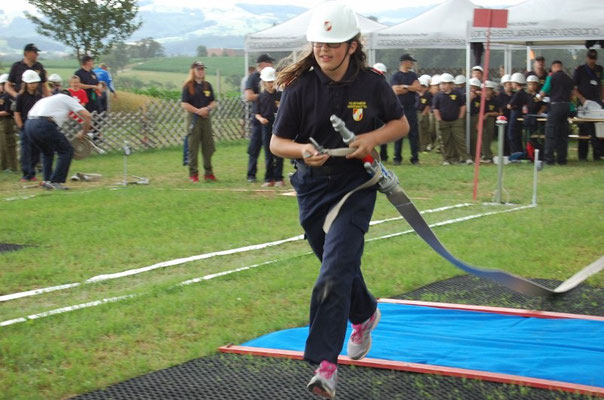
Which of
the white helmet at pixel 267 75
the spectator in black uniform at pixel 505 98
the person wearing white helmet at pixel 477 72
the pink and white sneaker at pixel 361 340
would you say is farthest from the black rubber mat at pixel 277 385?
the person wearing white helmet at pixel 477 72

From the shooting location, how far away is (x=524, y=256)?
809cm

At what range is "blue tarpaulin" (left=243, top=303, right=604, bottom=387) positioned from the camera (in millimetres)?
4852

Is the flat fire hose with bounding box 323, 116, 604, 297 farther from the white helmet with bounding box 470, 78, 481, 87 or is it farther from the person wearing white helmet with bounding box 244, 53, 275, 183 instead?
the white helmet with bounding box 470, 78, 481, 87

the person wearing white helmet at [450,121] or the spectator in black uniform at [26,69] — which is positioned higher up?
the spectator in black uniform at [26,69]

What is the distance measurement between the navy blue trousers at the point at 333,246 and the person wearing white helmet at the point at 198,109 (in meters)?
10.2

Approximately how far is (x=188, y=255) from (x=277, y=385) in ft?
13.5

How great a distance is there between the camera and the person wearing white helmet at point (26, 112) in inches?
615

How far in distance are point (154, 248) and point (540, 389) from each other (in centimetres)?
526

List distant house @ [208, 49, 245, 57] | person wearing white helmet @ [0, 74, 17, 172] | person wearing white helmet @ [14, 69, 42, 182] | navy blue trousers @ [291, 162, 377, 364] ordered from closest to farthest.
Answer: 1. navy blue trousers @ [291, 162, 377, 364]
2. person wearing white helmet @ [14, 69, 42, 182]
3. person wearing white helmet @ [0, 74, 17, 172]
4. distant house @ [208, 49, 245, 57]

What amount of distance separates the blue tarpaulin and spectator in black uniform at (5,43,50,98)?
1225 centimetres

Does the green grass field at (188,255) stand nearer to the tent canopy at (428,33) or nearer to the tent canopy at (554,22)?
the tent canopy at (554,22)

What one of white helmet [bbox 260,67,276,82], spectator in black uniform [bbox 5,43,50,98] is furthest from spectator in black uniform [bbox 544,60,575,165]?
spectator in black uniform [bbox 5,43,50,98]

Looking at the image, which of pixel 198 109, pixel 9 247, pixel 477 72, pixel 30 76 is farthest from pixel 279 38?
pixel 9 247

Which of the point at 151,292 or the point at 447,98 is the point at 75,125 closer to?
the point at 447,98
